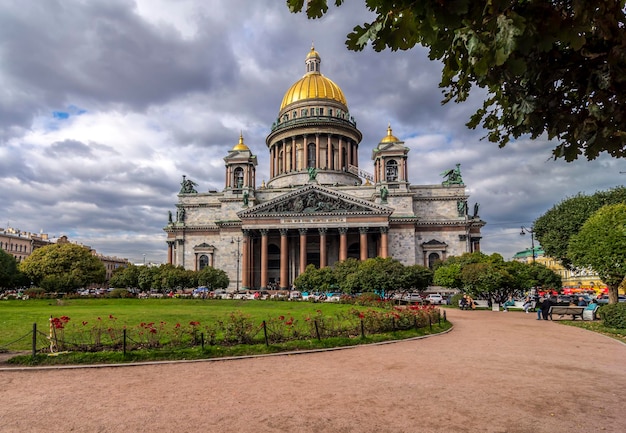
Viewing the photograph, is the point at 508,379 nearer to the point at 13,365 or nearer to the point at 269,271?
the point at 13,365

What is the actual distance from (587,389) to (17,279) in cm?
6547

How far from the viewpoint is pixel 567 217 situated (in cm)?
4756

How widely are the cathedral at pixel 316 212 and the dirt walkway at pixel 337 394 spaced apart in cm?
4608

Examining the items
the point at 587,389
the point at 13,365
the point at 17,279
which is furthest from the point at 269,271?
the point at 587,389

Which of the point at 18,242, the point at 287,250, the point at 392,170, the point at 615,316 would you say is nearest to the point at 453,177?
the point at 392,170

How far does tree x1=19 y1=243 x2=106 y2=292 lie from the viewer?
53.2 m

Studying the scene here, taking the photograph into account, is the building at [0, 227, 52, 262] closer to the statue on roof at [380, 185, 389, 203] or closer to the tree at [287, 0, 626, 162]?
the statue on roof at [380, 185, 389, 203]

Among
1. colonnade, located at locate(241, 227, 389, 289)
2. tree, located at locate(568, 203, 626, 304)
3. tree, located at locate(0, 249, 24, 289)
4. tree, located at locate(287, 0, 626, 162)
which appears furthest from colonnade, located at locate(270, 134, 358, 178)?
tree, located at locate(287, 0, 626, 162)

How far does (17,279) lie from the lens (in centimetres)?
5641

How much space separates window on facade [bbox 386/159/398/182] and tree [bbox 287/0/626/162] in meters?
63.4

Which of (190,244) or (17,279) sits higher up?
(190,244)

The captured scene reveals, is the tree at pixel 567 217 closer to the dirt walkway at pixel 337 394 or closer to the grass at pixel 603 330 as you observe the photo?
the grass at pixel 603 330

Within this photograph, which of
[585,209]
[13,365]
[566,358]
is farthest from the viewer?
[585,209]

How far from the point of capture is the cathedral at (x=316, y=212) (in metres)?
60.8
